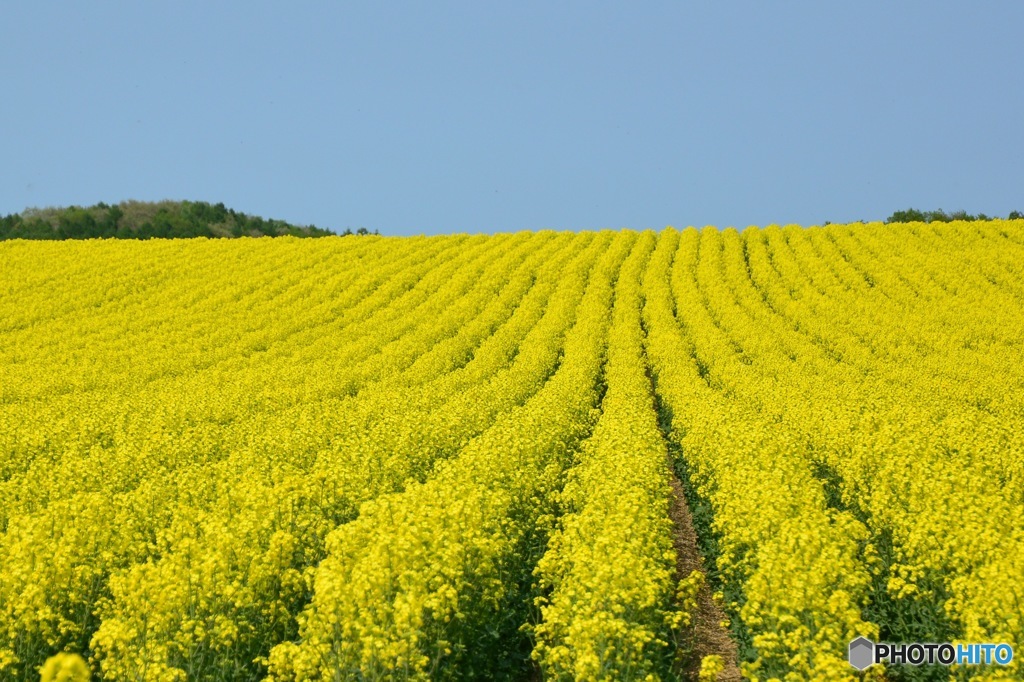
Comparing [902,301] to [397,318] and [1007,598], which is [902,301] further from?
[1007,598]

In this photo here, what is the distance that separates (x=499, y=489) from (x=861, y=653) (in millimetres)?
6154

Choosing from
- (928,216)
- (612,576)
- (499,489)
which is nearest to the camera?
(612,576)

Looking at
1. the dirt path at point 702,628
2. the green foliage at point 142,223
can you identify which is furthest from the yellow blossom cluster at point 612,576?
the green foliage at point 142,223

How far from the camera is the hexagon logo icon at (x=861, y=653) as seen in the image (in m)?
10.5

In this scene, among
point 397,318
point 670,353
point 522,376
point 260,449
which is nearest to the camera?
point 260,449

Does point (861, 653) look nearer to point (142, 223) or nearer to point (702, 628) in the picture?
point (702, 628)

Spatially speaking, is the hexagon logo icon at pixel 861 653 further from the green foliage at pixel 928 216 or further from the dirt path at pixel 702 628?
the green foliage at pixel 928 216

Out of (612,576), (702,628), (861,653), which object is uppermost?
(612,576)

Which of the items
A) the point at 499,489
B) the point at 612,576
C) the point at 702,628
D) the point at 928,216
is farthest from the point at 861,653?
the point at 928,216

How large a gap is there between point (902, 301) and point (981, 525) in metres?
43.8

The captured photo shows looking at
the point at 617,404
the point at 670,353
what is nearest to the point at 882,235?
the point at 670,353

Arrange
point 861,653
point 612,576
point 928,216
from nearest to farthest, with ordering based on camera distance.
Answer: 1. point 861,653
2. point 612,576
3. point 928,216

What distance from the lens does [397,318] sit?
5256 centimetres

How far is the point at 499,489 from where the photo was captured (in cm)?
1508
